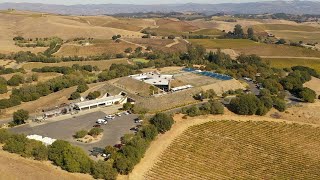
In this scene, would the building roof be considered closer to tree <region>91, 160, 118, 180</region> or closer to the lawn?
tree <region>91, 160, 118, 180</region>

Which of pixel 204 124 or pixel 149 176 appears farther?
pixel 204 124

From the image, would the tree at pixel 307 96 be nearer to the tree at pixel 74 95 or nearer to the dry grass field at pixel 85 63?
the tree at pixel 74 95

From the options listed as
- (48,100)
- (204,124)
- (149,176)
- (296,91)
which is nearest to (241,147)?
(204,124)

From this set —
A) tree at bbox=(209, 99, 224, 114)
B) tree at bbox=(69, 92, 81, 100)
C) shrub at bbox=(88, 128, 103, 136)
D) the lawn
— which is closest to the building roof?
tree at bbox=(69, 92, 81, 100)

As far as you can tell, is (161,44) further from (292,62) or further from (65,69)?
(65,69)

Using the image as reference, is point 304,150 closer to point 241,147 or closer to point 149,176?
point 241,147

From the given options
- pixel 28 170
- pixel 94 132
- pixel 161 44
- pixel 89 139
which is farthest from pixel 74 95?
pixel 161 44
